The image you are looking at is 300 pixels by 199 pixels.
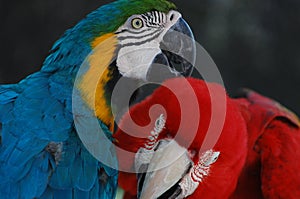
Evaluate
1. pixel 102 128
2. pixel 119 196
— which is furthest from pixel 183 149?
pixel 119 196

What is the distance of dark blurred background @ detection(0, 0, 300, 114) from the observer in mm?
2658

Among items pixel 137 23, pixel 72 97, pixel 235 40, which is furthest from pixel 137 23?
pixel 235 40

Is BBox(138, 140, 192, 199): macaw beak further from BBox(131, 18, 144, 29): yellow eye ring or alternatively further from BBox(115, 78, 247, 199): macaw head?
BBox(131, 18, 144, 29): yellow eye ring

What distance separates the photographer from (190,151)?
125cm

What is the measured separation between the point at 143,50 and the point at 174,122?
0.60ft

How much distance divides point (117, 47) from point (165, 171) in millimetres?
309

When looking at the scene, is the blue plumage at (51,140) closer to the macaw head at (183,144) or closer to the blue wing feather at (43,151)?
the blue wing feather at (43,151)

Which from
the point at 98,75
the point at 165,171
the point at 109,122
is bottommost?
the point at 165,171

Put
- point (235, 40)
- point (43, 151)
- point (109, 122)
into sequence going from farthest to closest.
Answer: point (235, 40)
point (109, 122)
point (43, 151)

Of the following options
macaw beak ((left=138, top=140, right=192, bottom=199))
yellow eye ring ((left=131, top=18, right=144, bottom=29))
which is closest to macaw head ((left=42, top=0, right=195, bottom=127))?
yellow eye ring ((left=131, top=18, right=144, bottom=29))

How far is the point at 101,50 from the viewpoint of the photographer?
1159 millimetres

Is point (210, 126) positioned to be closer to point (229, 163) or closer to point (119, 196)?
point (229, 163)

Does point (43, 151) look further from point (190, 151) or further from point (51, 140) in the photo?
point (190, 151)

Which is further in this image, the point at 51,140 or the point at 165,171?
the point at 165,171
